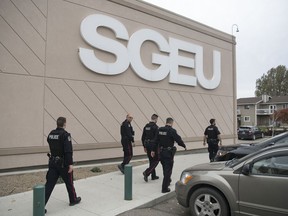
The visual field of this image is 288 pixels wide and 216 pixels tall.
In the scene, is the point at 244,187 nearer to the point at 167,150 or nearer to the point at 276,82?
the point at 167,150

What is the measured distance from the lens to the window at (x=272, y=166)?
14.3 ft

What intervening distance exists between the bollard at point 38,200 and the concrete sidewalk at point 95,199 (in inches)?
28.6

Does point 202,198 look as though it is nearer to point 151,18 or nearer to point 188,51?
point 151,18

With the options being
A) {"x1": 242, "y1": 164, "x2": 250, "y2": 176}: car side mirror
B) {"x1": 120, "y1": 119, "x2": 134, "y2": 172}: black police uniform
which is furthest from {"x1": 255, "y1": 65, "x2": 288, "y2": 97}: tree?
{"x1": 242, "y1": 164, "x2": 250, "y2": 176}: car side mirror

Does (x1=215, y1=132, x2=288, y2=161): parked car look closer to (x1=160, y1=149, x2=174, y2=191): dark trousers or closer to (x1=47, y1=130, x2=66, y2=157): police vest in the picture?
(x1=160, y1=149, x2=174, y2=191): dark trousers

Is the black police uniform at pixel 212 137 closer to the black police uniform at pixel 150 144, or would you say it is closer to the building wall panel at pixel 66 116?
the black police uniform at pixel 150 144

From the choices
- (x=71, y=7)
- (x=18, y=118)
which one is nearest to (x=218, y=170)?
(x=18, y=118)

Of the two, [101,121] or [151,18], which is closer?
[101,121]

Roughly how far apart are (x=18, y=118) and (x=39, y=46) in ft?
8.40

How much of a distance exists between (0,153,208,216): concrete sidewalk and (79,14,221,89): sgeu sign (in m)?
5.06

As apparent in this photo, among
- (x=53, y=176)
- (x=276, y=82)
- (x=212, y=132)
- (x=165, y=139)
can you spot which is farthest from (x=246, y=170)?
(x=276, y=82)

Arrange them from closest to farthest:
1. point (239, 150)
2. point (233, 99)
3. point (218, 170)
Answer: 1. point (218, 170)
2. point (239, 150)
3. point (233, 99)

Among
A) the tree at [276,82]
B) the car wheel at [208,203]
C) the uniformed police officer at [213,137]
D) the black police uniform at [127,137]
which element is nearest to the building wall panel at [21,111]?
the black police uniform at [127,137]

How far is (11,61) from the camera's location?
919 centimetres
